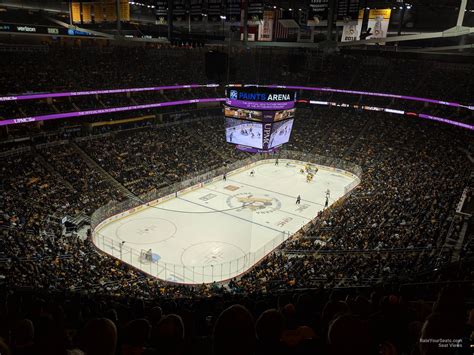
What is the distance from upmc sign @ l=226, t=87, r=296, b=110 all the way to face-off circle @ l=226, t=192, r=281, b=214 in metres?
7.75

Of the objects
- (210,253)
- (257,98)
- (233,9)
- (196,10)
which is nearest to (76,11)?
(196,10)

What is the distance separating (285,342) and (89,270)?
15.3m

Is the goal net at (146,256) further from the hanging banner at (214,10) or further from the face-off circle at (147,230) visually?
the hanging banner at (214,10)

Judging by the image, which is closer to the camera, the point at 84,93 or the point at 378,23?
the point at 378,23

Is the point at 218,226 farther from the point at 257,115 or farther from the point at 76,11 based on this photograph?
the point at 76,11

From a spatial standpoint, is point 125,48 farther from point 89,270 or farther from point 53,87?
point 89,270

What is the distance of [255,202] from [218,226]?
Answer: 555 centimetres

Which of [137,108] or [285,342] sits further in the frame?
[137,108]

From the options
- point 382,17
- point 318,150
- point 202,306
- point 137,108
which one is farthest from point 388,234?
point 137,108

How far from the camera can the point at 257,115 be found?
76.8 feet

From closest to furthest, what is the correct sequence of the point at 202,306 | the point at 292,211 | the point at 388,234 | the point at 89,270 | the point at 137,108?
the point at 202,306
the point at 89,270
the point at 388,234
the point at 292,211
the point at 137,108

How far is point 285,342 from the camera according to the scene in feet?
8.61

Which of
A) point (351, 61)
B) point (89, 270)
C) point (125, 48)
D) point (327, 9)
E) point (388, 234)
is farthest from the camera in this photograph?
point (351, 61)

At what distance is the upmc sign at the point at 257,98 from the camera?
75.8ft
